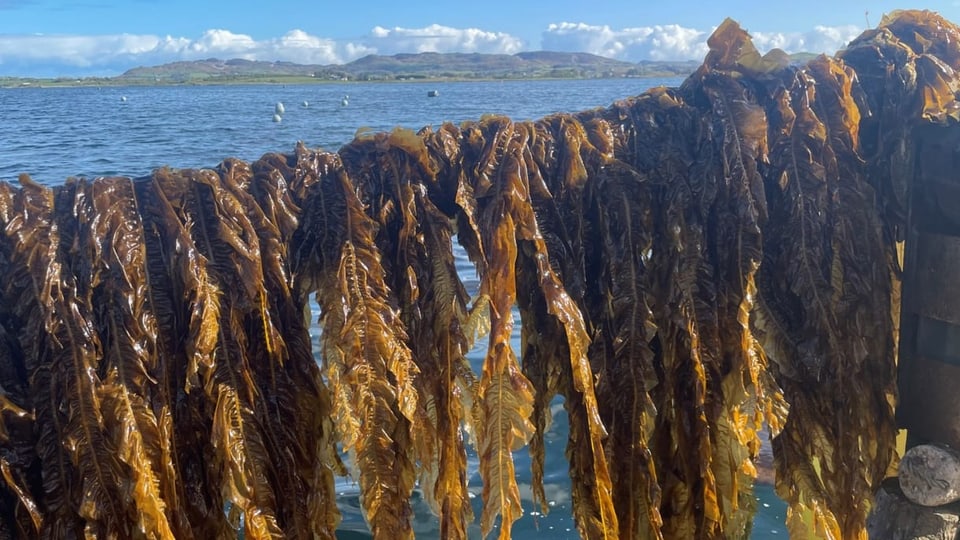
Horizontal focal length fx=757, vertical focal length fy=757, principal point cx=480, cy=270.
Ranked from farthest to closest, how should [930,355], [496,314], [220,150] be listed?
[220,150] < [930,355] < [496,314]

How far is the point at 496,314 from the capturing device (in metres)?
2.27

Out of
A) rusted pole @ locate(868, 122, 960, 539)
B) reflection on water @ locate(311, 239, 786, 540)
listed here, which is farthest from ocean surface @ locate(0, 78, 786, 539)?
rusted pole @ locate(868, 122, 960, 539)

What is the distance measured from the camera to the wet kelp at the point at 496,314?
2088mm

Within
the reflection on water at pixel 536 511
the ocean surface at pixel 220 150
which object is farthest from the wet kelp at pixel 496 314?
the reflection on water at pixel 536 511

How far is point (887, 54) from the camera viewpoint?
Answer: 273 centimetres

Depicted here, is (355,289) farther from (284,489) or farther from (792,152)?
(792,152)

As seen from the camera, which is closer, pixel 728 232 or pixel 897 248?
pixel 728 232

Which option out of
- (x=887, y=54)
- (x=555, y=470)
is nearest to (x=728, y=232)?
(x=887, y=54)

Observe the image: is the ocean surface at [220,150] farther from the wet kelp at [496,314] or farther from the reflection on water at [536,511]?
the wet kelp at [496,314]

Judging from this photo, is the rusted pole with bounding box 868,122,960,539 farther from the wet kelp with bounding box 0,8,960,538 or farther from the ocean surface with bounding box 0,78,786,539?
the ocean surface with bounding box 0,78,786,539

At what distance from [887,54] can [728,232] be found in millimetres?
930

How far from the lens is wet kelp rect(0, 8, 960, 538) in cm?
209

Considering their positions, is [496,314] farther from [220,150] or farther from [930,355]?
[220,150]

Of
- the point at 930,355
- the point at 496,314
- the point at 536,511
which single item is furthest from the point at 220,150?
the point at 930,355
